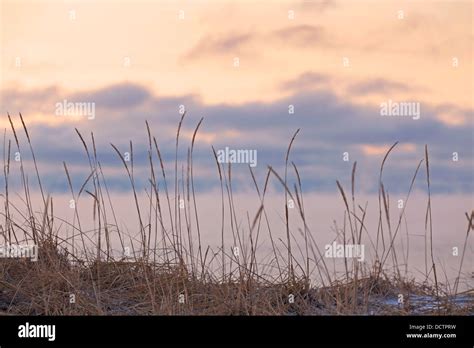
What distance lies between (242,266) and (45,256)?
1492mm

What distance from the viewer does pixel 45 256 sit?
17.6ft

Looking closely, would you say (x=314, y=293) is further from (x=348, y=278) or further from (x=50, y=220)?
(x=50, y=220)

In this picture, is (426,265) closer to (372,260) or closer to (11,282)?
(372,260)
